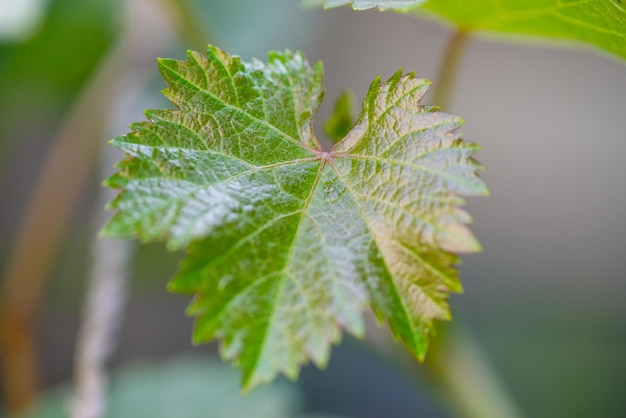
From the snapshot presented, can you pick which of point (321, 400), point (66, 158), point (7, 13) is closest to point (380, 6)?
point (7, 13)

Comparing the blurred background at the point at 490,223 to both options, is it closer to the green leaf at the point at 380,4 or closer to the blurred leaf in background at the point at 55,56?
the blurred leaf in background at the point at 55,56

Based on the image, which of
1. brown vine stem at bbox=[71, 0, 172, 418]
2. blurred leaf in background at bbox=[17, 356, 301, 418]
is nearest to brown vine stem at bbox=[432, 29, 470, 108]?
brown vine stem at bbox=[71, 0, 172, 418]

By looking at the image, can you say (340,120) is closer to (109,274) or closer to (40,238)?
(109,274)

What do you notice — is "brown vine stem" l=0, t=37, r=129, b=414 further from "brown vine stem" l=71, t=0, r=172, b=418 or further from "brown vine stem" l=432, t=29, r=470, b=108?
"brown vine stem" l=432, t=29, r=470, b=108

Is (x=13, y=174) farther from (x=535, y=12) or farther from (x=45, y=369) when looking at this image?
(x=535, y=12)

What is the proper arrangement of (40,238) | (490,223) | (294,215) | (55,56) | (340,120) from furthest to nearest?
1. (490,223)
2. (55,56)
3. (40,238)
4. (340,120)
5. (294,215)

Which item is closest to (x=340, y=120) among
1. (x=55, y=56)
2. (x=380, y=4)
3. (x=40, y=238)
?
(x=380, y=4)

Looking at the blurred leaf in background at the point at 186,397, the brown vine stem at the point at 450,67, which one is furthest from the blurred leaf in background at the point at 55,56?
the brown vine stem at the point at 450,67
